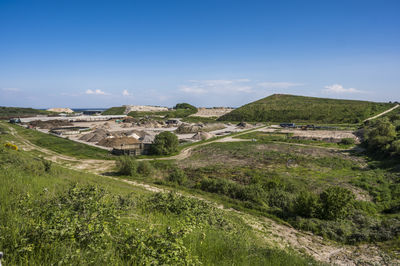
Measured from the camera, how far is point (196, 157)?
127 ft

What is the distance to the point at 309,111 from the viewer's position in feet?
348

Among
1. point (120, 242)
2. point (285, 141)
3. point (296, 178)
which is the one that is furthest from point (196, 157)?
point (120, 242)

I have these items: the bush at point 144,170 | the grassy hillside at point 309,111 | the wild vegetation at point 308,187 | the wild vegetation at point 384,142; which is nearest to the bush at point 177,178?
the wild vegetation at point 308,187

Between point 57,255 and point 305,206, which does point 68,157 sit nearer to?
point 305,206

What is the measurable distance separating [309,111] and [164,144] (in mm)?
90870

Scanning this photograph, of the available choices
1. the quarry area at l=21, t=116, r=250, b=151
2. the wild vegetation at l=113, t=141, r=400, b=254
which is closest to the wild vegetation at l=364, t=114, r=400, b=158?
the wild vegetation at l=113, t=141, r=400, b=254

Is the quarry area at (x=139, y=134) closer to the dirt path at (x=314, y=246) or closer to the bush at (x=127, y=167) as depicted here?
the bush at (x=127, y=167)

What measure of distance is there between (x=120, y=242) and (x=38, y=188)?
535 cm

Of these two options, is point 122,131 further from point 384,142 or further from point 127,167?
point 384,142

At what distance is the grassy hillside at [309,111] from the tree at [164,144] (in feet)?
→ 256

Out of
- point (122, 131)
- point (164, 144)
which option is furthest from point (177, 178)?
point (122, 131)

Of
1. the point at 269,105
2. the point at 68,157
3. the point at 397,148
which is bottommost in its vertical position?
the point at 68,157

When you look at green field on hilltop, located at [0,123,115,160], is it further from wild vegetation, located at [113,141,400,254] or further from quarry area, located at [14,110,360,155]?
wild vegetation, located at [113,141,400,254]

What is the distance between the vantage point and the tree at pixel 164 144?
39781mm
